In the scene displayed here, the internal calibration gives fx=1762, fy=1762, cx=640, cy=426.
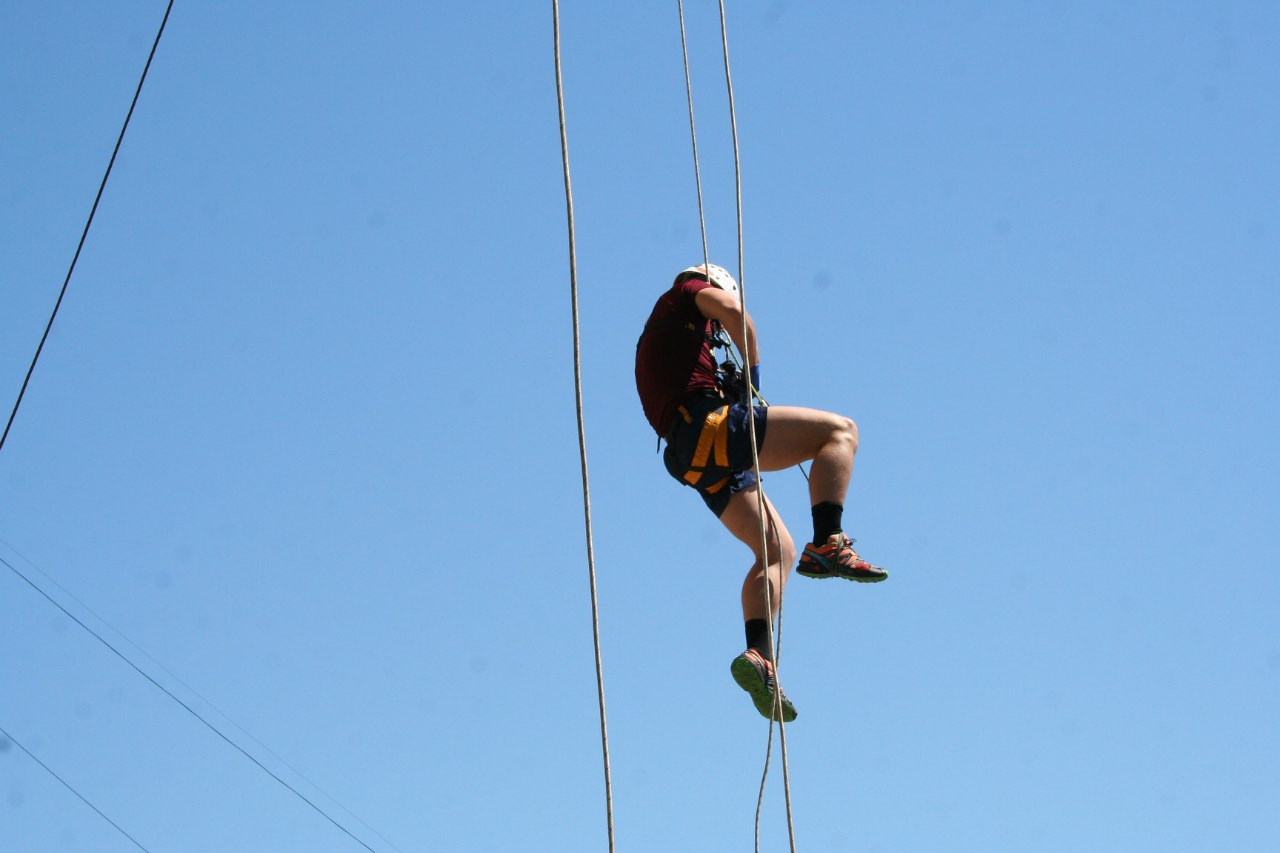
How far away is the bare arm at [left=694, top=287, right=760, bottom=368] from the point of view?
5375 mm

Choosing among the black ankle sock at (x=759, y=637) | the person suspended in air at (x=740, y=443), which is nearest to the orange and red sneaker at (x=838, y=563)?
the person suspended in air at (x=740, y=443)

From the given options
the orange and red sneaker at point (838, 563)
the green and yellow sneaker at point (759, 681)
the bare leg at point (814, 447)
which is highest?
the bare leg at point (814, 447)

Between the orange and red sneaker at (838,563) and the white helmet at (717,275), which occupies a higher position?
the white helmet at (717,275)

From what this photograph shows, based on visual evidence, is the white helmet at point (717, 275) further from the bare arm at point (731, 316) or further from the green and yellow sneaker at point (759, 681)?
the green and yellow sneaker at point (759, 681)

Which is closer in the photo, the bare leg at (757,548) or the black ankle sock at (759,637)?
the black ankle sock at (759,637)

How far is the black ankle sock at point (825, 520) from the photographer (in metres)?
5.43

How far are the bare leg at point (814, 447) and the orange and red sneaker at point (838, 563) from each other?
15cm

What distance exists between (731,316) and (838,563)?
82cm

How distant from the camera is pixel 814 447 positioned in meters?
5.53

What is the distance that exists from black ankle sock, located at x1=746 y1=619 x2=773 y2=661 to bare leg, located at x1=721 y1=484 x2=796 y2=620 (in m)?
0.02

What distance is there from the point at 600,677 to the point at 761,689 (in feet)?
3.47

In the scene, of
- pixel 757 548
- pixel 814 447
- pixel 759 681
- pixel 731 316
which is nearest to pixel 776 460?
pixel 814 447

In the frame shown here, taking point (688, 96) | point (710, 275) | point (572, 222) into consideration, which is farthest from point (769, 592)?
point (688, 96)

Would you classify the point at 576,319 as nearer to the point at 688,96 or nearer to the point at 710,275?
the point at 710,275
